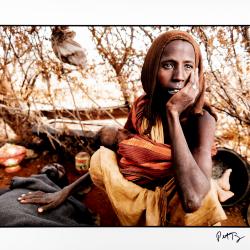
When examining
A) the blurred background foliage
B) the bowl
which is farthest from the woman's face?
the bowl

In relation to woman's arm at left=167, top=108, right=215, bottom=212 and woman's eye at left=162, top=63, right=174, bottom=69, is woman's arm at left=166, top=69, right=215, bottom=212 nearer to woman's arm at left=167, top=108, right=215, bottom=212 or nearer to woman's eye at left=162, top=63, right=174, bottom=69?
woman's arm at left=167, top=108, right=215, bottom=212

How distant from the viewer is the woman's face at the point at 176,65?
1824 millimetres

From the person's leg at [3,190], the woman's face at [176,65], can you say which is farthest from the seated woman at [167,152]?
the person's leg at [3,190]

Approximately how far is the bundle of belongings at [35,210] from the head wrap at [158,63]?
692 mm

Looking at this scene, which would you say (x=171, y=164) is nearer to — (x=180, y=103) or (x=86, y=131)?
(x=180, y=103)

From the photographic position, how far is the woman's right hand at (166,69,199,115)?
184cm

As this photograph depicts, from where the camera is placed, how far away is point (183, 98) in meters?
1.85
